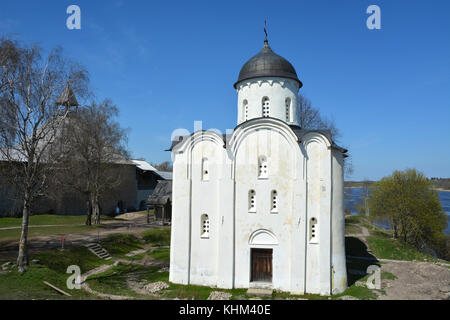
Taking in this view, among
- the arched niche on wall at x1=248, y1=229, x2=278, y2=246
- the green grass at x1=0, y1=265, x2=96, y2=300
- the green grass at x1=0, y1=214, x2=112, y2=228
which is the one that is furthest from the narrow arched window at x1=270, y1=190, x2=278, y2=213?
the green grass at x1=0, y1=214, x2=112, y2=228

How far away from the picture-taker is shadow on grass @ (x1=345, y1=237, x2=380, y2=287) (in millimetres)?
16425

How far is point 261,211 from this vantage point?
13930 mm

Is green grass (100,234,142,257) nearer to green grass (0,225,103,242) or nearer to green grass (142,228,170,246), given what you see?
green grass (142,228,170,246)

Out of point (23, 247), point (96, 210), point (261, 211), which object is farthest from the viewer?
point (96, 210)

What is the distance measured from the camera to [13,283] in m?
11.8

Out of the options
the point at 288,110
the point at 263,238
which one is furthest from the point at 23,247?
the point at 288,110

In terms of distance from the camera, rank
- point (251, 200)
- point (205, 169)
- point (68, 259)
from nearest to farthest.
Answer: point (251, 200) → point (205, 169) → point (68, 259)

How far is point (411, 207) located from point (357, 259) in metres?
11.3

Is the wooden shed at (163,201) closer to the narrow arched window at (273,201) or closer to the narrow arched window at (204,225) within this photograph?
the narrow arched window at (204,225)

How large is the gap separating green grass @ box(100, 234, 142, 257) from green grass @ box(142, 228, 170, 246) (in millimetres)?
1003

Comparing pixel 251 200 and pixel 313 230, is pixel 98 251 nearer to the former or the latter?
pixel 251 200

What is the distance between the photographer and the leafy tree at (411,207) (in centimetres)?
2770
